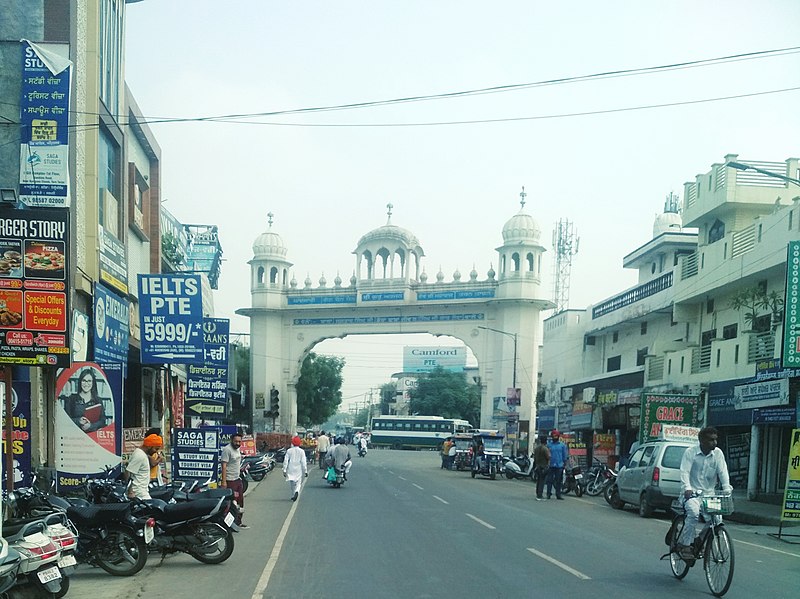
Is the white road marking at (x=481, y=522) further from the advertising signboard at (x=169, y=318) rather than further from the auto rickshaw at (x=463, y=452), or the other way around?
the auto rickshaw at (x=463, y=452)

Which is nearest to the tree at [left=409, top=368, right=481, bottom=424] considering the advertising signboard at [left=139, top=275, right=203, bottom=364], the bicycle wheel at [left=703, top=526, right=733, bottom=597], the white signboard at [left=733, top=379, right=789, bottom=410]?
the white signboard at [left=733, top=379, right=789, bottom=410]

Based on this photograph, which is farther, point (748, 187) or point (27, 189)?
point (748, 187)

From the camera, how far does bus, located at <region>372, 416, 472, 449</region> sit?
80731mm

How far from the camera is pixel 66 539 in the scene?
28.9 ft

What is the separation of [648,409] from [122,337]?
16596mm

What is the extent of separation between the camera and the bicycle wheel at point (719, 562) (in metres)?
9.09

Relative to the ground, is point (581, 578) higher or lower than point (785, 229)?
lower

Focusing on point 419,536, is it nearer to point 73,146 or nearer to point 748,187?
point 73,146

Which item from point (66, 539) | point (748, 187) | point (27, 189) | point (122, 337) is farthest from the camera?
point (748, 187)

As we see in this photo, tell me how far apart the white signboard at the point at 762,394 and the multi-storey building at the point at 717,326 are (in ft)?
0.17

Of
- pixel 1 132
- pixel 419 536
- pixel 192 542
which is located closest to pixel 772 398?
pixel 419 536

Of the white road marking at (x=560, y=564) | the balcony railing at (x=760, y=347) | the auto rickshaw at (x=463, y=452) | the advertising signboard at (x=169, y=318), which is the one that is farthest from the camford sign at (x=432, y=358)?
the white road marking at (x=560, y=564)

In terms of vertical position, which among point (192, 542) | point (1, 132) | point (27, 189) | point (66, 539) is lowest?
point (192, 542)

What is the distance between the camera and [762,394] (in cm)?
2506
